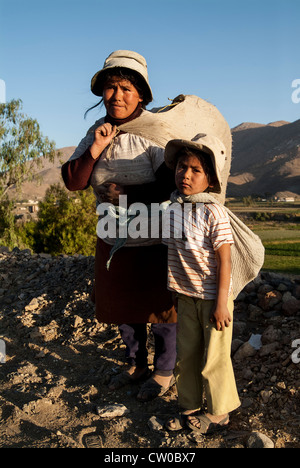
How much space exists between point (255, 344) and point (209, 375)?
1.24 meters

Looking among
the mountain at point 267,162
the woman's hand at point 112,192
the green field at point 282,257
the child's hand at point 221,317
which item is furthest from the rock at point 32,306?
the mountain at point 267,162

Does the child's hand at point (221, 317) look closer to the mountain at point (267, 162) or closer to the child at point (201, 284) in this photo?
the child at point (201, 284)

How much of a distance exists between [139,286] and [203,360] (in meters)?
0.58

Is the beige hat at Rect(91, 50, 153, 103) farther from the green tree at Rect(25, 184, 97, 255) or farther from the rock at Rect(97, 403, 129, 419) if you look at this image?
the green tree at Rect(25, 184, 97, 255)

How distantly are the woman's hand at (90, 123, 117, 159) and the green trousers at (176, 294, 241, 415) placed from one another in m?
0.91

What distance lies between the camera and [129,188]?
241 centimetres

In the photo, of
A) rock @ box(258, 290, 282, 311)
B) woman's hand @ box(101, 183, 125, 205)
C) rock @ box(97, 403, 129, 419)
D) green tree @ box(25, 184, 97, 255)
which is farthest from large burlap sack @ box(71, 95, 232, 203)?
green tree @ box(25, 184, 97, 255)

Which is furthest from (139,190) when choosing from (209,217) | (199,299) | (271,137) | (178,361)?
(271,137)

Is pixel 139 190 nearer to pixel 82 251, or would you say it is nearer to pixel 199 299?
pixel 199 299

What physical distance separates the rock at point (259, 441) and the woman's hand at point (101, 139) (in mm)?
1657

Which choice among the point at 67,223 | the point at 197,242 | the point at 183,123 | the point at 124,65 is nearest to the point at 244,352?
the point at 197,242

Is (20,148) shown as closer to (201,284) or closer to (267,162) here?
(201,284)

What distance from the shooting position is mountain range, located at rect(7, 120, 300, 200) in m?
66.6

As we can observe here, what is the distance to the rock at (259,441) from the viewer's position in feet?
6.47
